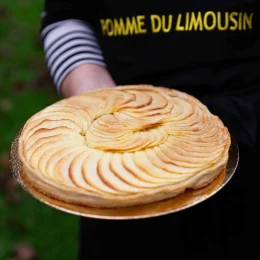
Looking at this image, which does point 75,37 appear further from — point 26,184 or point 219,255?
point 219,255

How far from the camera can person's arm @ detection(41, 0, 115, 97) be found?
1720mm

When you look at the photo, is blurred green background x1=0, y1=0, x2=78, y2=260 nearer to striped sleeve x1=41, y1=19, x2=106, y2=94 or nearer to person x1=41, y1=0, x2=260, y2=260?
person x1=41, y1=0, x2=260, y2=260

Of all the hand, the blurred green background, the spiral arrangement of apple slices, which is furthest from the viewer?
the blurred green background

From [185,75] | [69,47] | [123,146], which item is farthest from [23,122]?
[123,146]

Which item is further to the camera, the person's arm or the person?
the person's arm

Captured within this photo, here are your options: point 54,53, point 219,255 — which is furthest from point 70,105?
point 219,255

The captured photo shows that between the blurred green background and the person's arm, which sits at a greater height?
the person's arm

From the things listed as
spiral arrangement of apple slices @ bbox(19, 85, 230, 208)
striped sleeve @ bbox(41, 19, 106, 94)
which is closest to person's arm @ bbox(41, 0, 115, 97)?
striped sleeve @ bbox(41, 19, 106, 94)

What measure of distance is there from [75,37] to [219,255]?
78cm

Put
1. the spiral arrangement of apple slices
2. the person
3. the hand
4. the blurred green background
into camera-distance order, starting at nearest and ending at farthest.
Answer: the spiral arrangement of apple slices < the person < the hand < the blurred green background

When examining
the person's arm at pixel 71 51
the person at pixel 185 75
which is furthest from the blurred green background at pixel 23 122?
the person's arm at pixel 71 51

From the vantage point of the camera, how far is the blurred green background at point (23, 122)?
8.92 ft

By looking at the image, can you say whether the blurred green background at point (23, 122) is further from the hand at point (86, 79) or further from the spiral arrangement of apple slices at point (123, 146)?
the spiral arrangement of apple slices at point (123, 146)

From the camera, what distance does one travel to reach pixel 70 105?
1.51 m
